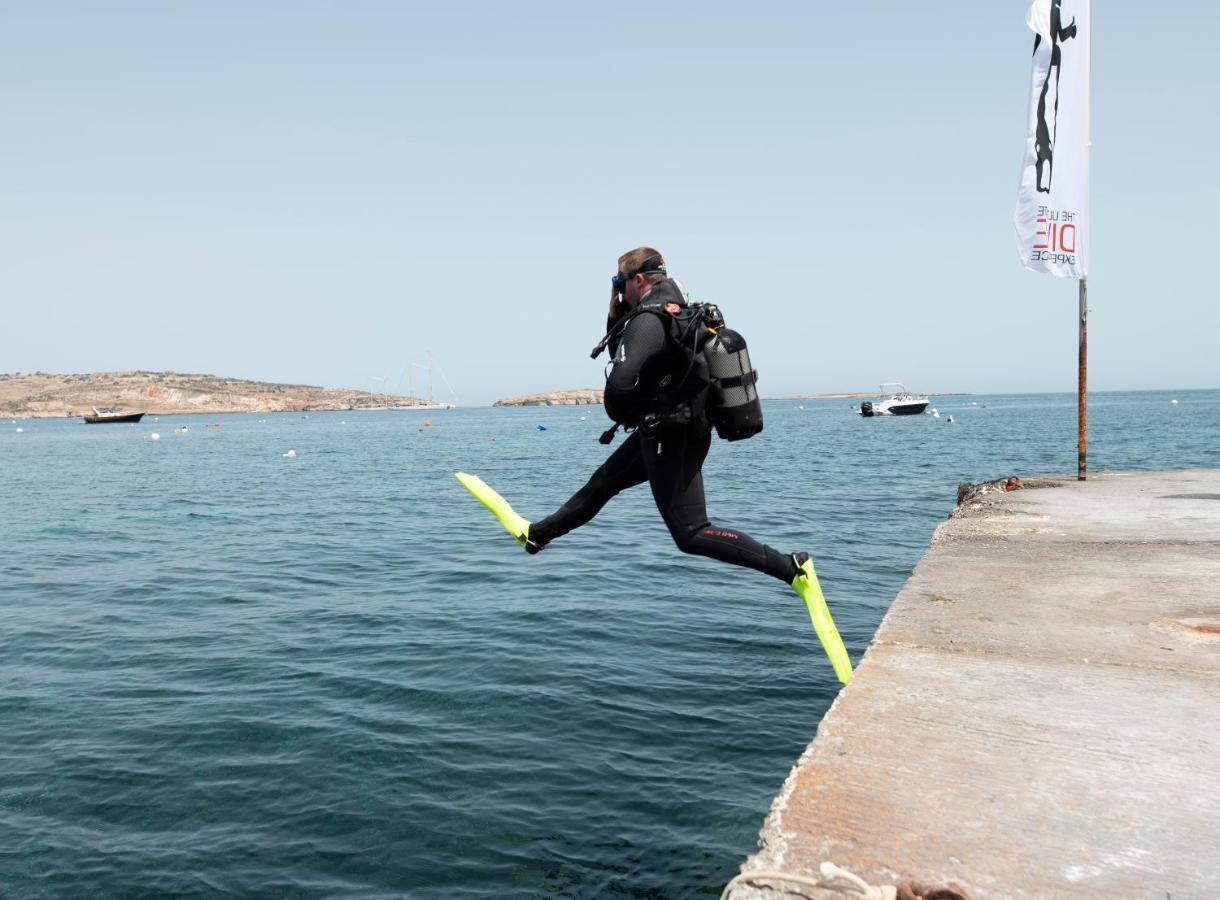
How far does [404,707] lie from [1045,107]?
11.0 meters

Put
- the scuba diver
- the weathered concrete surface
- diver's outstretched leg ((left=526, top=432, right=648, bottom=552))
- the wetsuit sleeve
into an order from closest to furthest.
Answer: the weathered concrete surface, the wetsuit sleeve, the scuba diver, diver's outstretched leg ((left=526, top=432, right=648, bottom=552))

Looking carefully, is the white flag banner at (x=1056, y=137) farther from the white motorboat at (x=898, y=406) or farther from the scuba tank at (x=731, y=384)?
the white motorboat at (x=898, y=406)

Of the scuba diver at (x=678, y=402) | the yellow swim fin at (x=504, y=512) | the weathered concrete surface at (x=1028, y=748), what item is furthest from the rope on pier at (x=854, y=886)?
the yellow swim fin at (x=504, y=512)

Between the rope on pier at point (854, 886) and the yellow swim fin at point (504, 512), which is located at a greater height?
the yellow swim fin at point (504, 512)

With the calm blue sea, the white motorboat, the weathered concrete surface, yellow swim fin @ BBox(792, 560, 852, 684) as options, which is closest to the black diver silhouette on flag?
the calm blue sea

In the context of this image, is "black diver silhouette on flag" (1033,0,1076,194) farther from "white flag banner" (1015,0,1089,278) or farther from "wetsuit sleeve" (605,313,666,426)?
"wetsuit sleeve" (605,313,666,426)

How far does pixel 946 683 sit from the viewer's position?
439cm

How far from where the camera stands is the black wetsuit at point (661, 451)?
4828mm

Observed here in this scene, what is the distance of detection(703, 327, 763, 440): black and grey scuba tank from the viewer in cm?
496

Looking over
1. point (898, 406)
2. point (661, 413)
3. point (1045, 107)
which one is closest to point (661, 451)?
point (661, 413)

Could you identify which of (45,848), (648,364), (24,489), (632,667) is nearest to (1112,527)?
(632,667)

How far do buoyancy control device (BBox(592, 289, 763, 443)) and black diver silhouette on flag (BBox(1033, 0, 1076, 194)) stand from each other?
8913mm

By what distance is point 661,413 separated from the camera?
5.12 metres

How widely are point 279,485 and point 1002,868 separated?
35.1m
